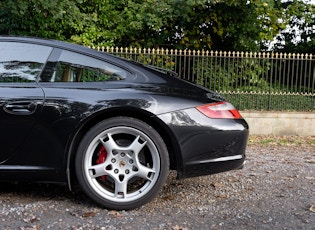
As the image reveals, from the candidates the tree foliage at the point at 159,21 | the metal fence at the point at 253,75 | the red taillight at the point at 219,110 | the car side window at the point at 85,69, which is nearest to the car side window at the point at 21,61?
the car side window at the point at 85,69

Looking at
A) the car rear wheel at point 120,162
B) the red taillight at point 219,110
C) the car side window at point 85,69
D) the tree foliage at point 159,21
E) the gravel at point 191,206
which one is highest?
the tree foliage at point 159,21

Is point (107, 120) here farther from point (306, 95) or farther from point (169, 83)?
point (306, 95)

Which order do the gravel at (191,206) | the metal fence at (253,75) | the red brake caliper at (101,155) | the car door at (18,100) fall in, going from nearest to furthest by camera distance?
the gravel at (191,206)
the car door at (18,100)
the red brake caliper at (101,155)
the metal fence at (253,75)

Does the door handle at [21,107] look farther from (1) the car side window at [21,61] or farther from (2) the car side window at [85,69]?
(2) the car side window at [85,69]

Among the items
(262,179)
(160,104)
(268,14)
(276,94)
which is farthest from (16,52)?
(268,14)

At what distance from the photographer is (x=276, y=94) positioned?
924 cm

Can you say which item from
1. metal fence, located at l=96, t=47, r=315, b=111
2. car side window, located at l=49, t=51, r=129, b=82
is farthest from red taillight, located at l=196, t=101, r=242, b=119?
metal fence, located at l=96, t=47, r=315, b=111

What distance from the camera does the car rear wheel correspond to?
3.26 meters

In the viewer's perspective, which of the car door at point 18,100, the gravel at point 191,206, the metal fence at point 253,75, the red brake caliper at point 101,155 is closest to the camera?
the gravel at point 191,206

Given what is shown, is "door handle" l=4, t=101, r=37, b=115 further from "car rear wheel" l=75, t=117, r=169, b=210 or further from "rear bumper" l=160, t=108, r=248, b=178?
"rear bumper" l=160, t=108, r=248, b=178

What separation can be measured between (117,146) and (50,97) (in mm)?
683

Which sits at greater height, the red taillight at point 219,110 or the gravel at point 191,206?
the red taillight at point 219,110

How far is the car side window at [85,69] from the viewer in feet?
11.2

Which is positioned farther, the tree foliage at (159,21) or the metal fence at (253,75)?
the tree foliage at (159,21)
